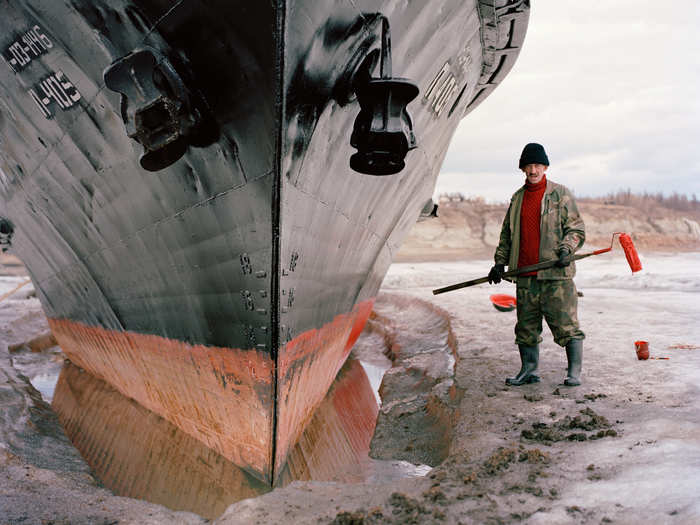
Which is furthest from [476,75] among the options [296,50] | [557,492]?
[557,492]

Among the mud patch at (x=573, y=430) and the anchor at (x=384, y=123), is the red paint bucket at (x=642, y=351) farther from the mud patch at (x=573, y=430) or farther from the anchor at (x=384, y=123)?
the anchor at (x=384, y=123)

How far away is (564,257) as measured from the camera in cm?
360

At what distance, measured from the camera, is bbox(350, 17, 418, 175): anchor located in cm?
221

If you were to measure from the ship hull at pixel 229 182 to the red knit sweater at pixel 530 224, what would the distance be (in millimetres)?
1048

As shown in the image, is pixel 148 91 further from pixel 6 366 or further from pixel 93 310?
pixel 6 366

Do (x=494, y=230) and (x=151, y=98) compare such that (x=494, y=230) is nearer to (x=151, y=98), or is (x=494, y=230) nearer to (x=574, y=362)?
(x=574, y=362)

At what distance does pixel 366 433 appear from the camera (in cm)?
469

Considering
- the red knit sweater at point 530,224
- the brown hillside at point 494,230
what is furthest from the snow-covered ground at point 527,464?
the brown hillside at point 494,230

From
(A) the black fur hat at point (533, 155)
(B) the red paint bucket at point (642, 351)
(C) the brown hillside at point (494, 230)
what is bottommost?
(B) the red paint bucket at point (642, 351)

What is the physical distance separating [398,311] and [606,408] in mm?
8388

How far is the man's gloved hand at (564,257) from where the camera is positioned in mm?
3584

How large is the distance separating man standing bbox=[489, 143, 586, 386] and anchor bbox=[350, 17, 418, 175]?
1.87 metres

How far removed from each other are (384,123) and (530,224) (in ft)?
7.21

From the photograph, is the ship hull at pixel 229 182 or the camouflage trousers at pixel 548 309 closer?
the ship hull at pixel 229 182
